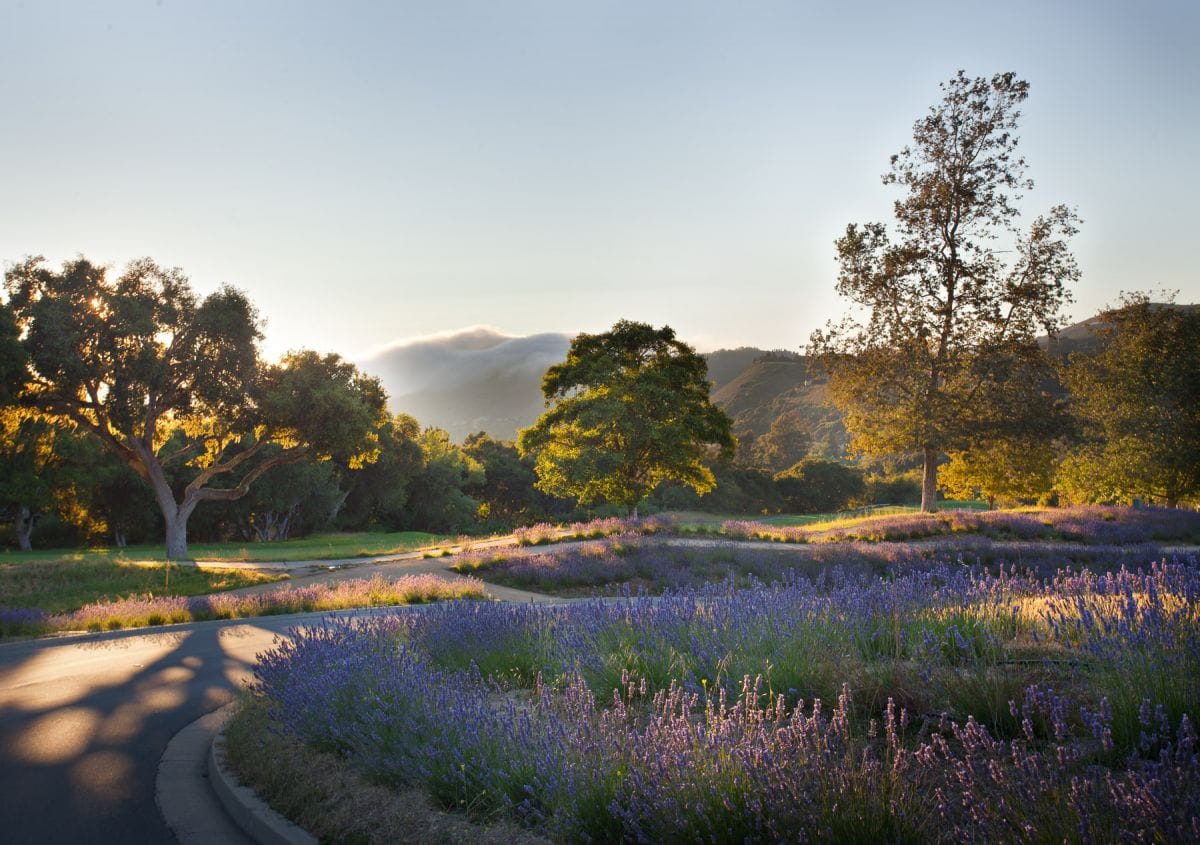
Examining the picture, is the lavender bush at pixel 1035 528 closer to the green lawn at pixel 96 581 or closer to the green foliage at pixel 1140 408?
the green foliage at pixel 1140 408

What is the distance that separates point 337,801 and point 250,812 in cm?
85

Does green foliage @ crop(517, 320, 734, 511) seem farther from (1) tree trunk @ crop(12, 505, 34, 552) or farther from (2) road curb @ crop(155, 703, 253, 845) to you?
(1) tree trunk @ crop(12, 505, 34, 552)

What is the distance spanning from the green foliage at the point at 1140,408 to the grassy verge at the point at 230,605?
27446 millimetres

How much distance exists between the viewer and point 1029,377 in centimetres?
3241

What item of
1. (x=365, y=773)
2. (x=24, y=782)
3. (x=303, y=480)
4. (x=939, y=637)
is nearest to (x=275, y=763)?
(x=365, y=773)

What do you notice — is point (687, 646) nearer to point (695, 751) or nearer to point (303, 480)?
point (695, 751)

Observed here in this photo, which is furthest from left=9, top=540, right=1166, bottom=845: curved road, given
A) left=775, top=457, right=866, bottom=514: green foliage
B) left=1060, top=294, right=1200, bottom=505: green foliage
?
left=775, top=457, right=866, bottom=514: green foliage

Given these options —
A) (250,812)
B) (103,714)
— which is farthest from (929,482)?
(250,812)

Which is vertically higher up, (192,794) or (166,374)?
(166,374)

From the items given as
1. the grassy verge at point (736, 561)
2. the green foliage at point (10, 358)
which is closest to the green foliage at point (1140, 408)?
the grassy verge at point (736, 561)

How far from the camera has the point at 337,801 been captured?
5027mm

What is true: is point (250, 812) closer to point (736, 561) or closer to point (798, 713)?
point (798, 713)

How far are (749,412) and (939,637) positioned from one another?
170 metres

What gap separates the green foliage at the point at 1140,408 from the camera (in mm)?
32094
